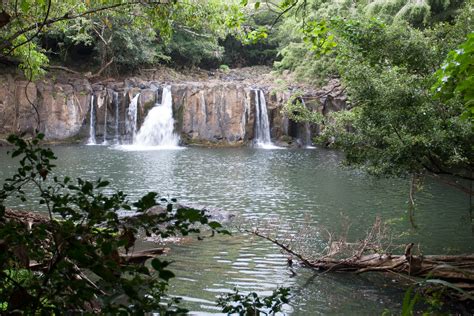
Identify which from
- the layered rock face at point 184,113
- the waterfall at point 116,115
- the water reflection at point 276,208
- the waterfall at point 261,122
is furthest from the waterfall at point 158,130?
the waterfall at point 261,122

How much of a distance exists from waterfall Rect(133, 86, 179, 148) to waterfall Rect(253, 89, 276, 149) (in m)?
4.95

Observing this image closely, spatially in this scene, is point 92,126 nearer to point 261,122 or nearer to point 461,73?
point 261,122

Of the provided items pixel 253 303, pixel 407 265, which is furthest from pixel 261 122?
pixel 253 303

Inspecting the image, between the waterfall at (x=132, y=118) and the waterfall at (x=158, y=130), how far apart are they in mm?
395

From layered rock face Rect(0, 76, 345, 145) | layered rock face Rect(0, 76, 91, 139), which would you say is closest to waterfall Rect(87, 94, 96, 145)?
layered rock face Rect(0, 76, 345, 145)

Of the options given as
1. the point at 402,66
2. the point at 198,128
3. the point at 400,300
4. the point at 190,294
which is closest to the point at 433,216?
the point at 402,66

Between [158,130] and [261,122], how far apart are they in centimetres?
626

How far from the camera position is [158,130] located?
29797mm

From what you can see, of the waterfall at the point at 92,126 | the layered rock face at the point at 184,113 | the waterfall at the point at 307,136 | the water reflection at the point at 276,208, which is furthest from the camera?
the waterfall at the point at 307,136

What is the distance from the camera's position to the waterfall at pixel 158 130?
29750 mm

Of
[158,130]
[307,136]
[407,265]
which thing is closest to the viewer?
[407,265]

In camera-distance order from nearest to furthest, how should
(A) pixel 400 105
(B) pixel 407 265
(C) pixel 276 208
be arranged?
1. (B) pixel 407 265
2. (A) pixel 400 105
3. (C) pixel 276 208

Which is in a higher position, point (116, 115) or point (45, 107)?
point (45, 107)

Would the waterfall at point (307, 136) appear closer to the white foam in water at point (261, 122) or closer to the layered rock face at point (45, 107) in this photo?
the white foam in water at point (261, 122)
